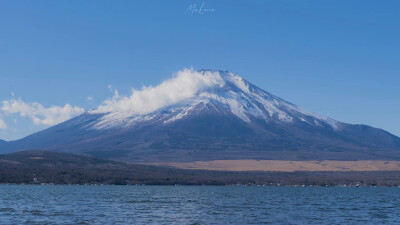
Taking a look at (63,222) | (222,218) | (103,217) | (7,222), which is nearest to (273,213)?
(222,218)

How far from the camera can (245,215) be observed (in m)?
77.9

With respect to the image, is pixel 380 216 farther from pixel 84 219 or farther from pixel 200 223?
pixel 84 219

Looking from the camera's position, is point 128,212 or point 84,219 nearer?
point 84,219

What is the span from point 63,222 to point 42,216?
25.9 feet

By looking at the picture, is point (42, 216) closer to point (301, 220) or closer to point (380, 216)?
point (301, 220)

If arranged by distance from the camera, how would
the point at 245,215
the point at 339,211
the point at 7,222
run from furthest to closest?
1. the point at 339,211
2. the point at 245,215
3. the point at 7,222

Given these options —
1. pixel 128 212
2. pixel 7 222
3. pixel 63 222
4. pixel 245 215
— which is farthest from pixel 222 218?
pixel 7 222

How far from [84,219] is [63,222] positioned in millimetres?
3839

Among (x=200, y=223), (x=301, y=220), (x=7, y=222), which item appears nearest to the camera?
(x=7, y=222)

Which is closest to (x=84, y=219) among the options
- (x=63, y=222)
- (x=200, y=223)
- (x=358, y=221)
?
(x=63, y=222)

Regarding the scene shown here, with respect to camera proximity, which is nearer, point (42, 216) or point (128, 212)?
point (42, 216)

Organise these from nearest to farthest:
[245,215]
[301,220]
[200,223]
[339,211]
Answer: [200,223]
[301,220]
[245,215]
[339,211]

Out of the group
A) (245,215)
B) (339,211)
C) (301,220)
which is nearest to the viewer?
(301,220)

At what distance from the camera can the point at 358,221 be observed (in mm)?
72562
